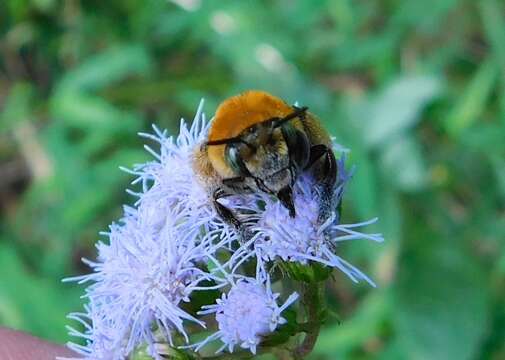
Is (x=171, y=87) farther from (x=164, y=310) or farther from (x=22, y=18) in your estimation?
(x=164, y=310)

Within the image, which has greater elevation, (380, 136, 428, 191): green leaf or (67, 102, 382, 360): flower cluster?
(380, 136, 428, 191): green leaf

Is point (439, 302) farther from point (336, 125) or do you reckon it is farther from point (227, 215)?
point (227, 215)

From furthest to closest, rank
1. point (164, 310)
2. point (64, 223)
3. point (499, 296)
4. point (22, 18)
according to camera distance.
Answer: point (22, 18) → point (64, 223) → point (499, 296) → point (164, 310)

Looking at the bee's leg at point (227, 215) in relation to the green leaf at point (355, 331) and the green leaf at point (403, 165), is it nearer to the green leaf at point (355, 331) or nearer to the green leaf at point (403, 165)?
the green leaf at point (355, 331)

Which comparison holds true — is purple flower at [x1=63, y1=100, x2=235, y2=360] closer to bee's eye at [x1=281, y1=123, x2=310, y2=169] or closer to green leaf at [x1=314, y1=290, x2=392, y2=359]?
bee's eye at [x1=281, y1=123, x2=310, y2=169]

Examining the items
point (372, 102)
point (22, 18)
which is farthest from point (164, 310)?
point (22, 18)

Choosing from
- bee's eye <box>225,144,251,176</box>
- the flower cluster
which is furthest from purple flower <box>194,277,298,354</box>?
bee's eye <box>225,144,251,176</box>

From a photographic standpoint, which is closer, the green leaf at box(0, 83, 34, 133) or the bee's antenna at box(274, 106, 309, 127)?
the bee's antenna at box(274, 106, 309, 127)
